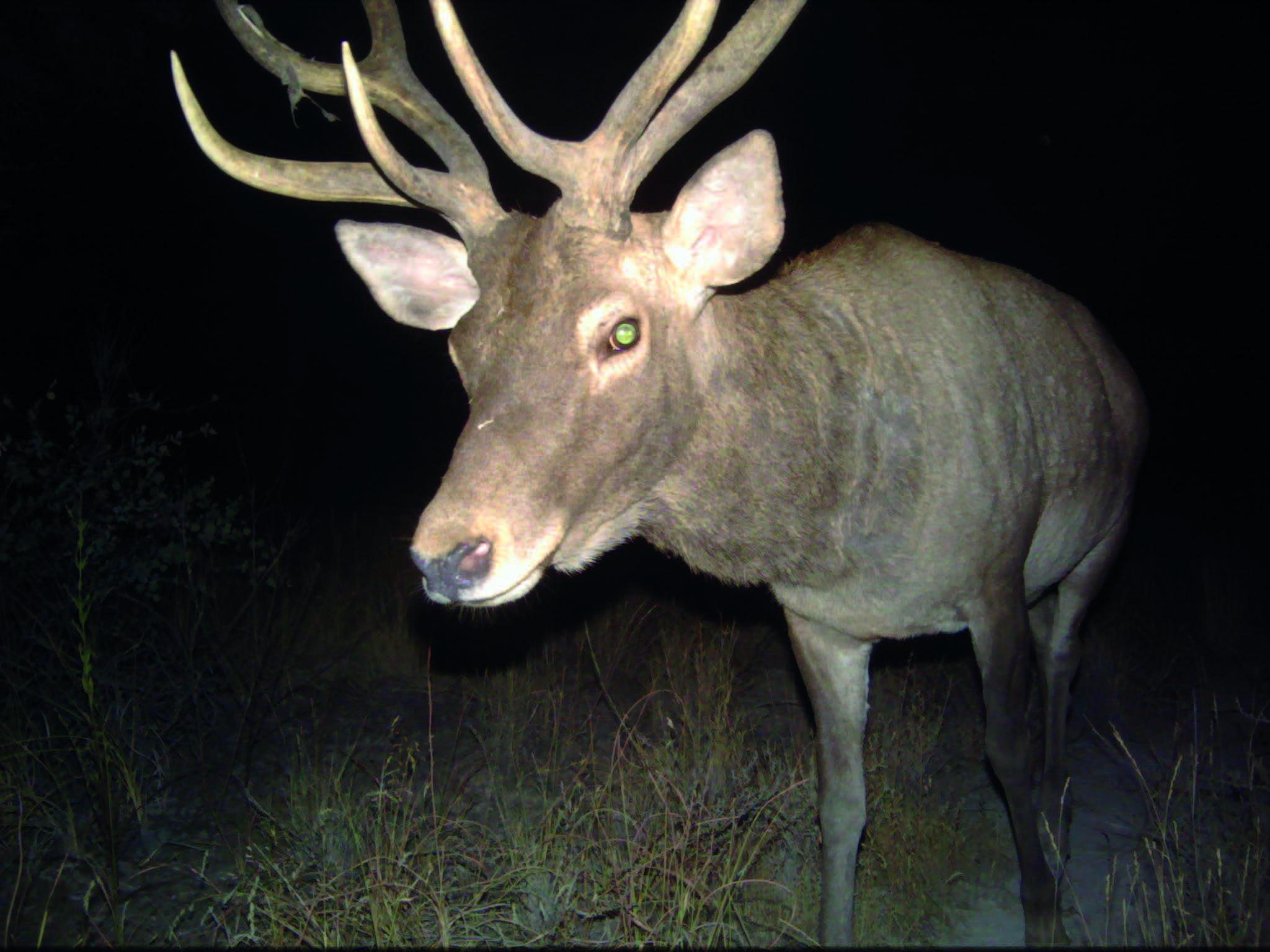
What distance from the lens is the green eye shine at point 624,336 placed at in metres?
2.74

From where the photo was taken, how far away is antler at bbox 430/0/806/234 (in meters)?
2.75

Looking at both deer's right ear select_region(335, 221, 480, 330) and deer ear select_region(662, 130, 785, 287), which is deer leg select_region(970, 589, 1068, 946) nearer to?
deer ear select_region(662, 130, 785, 287)

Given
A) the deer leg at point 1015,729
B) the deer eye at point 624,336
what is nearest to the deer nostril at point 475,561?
the deer eye at point 624,336

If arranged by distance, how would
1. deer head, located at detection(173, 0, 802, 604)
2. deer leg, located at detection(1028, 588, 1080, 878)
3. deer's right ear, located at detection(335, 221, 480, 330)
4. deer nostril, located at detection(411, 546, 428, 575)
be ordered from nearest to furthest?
deer nostril, located at detection(411, 546, 428, 575) → deer head, located at detection(173, 0, 802, 604) → deer's right ear, located at detection(335, 221, 480, 330) → deer leg, located at detection(1028, 588, 1080, 878)

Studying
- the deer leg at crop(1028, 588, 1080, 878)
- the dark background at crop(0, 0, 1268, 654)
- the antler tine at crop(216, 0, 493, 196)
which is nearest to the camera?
the antler tine at crop(216, 0, 493, 196)

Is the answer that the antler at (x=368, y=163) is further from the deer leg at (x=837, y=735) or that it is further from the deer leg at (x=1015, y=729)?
the deer leg at (x=1015, y=729)

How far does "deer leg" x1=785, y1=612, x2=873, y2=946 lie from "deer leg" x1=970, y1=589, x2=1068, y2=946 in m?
0.46

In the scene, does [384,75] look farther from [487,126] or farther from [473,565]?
[473,565]

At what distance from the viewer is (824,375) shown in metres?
3.22

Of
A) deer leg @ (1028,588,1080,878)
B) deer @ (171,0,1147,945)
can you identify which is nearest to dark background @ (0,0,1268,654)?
deer @ (171,0,1147,945)

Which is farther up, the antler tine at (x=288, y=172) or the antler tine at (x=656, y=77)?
the antler tine at (x=656, y=77)

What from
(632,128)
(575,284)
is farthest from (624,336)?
(632,128)

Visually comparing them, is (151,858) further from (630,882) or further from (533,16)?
(533,16)

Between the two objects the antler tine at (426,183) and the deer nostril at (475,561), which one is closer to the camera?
the deer nostril at (475,561)
